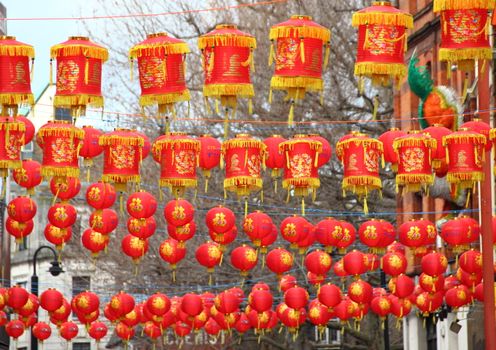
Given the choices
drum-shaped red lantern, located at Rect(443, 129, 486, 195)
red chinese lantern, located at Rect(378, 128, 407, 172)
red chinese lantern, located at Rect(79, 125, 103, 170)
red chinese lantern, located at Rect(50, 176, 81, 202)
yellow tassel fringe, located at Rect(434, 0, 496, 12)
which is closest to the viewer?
yellow tassel fringe, located at Rect(434, 0, 496, 12)

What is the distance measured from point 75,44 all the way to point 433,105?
1461 cm

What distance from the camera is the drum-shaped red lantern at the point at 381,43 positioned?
2634cm

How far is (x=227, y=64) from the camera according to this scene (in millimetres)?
27109

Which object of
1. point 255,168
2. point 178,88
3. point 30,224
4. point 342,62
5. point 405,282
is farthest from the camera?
point 342,62

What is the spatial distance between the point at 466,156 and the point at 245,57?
4.70 m

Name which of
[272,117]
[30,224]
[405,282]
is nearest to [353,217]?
A: [272,117]

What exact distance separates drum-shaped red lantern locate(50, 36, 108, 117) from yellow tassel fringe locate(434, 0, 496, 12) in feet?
19.1

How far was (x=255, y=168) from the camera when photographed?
31312 mm

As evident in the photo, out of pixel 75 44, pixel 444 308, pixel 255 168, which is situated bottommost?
pixel 444 308

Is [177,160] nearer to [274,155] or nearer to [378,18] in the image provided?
[274,155]

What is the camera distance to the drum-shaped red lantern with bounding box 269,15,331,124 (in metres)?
26.7

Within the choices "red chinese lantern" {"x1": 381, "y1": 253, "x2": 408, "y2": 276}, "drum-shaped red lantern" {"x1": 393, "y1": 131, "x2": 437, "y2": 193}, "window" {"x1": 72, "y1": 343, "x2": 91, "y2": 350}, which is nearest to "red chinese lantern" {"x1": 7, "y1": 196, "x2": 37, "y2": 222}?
"red chinese lantern" {"x1": 381, "y1": 253, "x2": 408, "y2": 276}

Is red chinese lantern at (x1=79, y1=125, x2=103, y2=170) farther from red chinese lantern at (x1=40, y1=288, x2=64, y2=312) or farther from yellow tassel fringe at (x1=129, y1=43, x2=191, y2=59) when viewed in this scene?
red chinese lantern at (x1=40, y1=288, x2=64, y2=312)

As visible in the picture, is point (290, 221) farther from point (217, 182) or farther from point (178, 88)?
point (217, 182)
